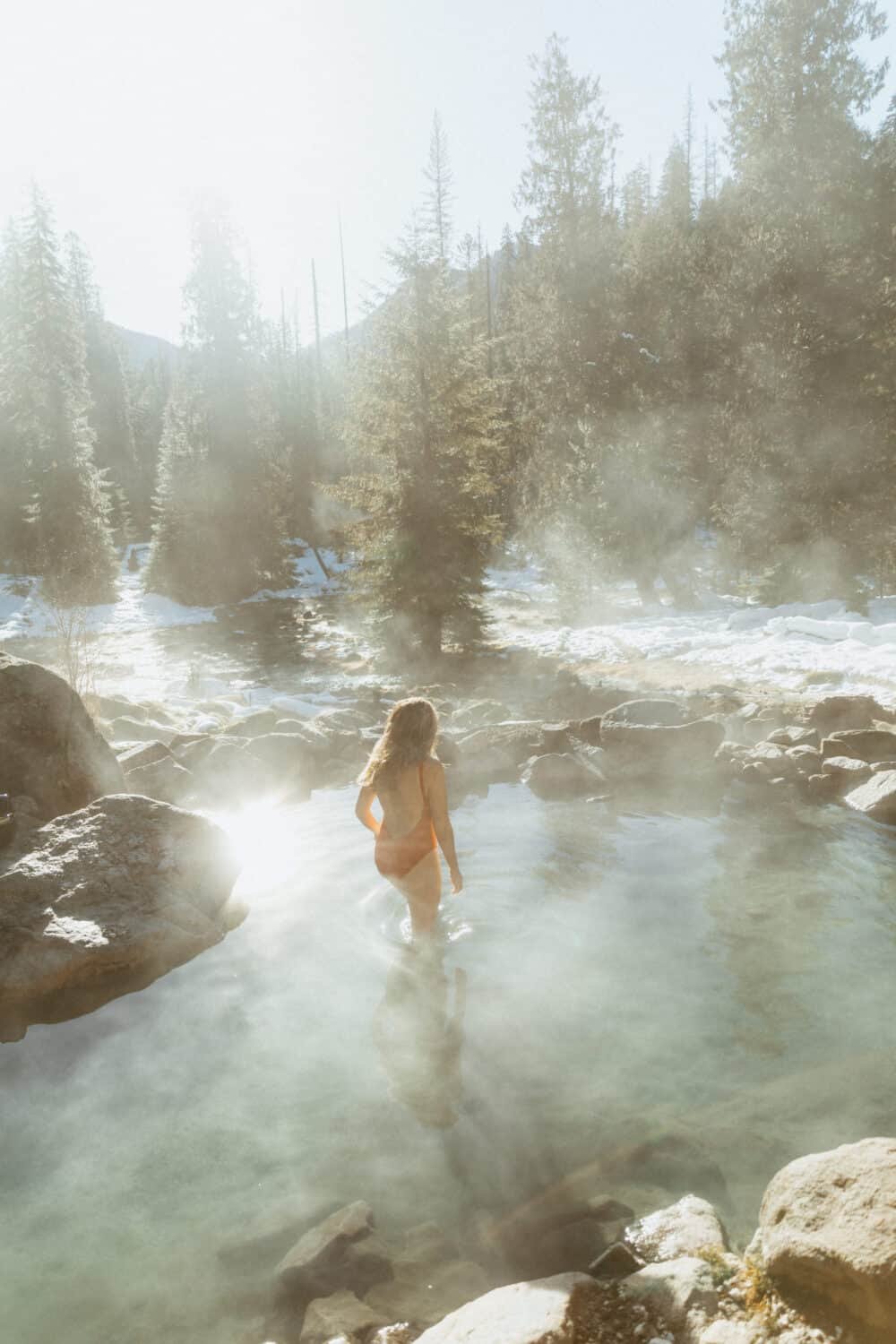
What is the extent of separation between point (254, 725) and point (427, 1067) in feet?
29.5

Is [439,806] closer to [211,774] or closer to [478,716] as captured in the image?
[211,774]

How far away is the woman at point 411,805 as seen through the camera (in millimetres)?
6035

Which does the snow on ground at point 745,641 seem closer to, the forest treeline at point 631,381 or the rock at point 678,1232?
the forest treeline at point 631,381

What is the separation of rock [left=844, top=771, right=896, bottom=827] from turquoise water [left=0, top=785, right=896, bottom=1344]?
111cm

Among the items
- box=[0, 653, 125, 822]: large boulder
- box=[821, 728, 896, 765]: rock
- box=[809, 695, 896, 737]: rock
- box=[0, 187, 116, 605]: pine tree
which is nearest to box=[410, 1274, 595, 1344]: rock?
box=[0, 653, 125, 822]: large boulder

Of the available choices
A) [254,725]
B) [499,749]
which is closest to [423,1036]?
[499,749]

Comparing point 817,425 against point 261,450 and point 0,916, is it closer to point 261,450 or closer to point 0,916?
point 0,916

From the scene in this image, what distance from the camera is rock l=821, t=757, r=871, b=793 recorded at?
10.3 m

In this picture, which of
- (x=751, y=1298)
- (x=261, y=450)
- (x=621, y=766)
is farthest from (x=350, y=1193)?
(x=261, y=450)

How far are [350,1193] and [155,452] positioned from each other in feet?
201

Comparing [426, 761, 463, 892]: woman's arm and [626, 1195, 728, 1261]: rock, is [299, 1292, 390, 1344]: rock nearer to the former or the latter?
[626, 1195, 728, 1261]: rock

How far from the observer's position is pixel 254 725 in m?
13.8

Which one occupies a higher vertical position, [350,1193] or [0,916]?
[0,916]

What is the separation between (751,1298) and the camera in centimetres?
304
